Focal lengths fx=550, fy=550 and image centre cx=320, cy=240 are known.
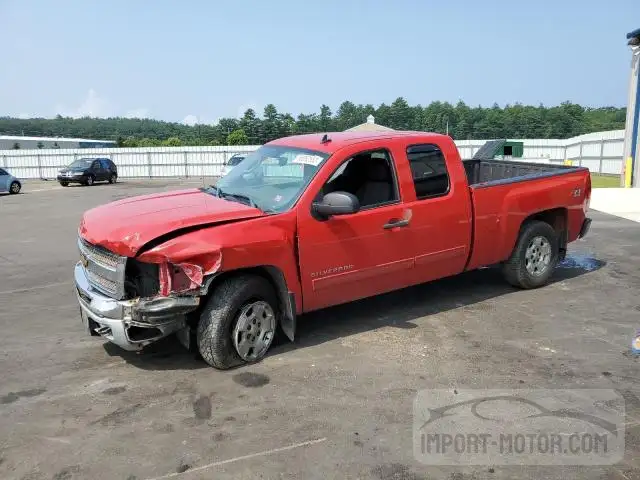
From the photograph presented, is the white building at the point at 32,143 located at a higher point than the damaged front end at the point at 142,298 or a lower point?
higher

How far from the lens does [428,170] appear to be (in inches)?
220

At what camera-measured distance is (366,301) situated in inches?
253

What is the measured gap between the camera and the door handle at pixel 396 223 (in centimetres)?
517

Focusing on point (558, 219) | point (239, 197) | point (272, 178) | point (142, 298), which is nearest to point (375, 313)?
point (272, 178)

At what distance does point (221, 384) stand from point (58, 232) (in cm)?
955

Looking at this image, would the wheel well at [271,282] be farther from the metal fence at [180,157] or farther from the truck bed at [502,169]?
the metal fence at [180,157]

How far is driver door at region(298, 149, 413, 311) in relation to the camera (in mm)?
4773

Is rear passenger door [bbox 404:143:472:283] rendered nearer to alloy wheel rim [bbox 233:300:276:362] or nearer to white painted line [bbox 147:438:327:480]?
alloy wheel rim [bbox 233:300:276:362]

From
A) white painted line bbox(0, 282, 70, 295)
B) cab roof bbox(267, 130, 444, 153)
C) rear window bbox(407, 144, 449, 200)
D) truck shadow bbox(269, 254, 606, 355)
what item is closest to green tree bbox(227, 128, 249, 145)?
white painted line bbox(0, 282, 70, 295)

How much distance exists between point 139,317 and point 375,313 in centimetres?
270

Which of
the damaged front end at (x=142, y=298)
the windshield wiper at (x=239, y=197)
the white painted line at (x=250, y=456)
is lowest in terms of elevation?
the white painted line at (x=250, y=456)

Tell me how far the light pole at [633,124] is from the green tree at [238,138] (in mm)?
46014

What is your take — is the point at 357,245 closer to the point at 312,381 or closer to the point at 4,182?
the point at 312,381

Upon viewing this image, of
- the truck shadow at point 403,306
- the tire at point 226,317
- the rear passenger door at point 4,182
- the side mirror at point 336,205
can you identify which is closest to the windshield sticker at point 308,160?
the side mirror at point 336,205
